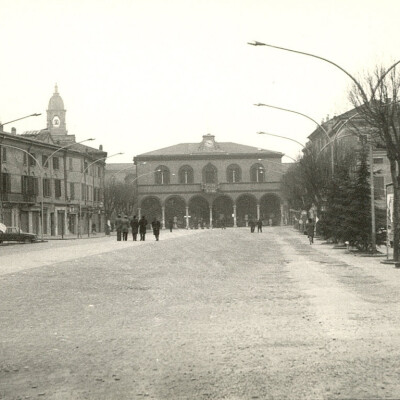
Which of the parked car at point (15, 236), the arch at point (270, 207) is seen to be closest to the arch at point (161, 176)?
the arch at point (270, 207)

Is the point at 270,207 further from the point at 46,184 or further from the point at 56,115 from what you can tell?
the point at 46,184

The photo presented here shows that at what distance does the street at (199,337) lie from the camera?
6.31 metres

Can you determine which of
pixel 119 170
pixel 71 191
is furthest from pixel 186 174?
pixel 71 191

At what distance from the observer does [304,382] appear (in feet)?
20.9

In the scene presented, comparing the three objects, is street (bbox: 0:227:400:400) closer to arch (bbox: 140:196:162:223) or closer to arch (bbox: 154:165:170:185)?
arch (bbox: 140:196:162:223)

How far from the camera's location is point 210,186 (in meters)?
112

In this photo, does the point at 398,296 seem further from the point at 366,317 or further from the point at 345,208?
the point at 345,208

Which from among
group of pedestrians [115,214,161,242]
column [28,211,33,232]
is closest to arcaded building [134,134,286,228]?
column [28,211,33,232]

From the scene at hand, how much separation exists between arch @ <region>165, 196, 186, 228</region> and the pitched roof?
672 cm

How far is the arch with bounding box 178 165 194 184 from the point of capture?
11469 centimetres

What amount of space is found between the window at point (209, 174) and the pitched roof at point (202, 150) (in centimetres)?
209

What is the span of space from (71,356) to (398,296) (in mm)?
7315

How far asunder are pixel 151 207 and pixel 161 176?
15.9 feet

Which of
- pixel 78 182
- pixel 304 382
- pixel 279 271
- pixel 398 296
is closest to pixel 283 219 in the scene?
pixel 78 182
